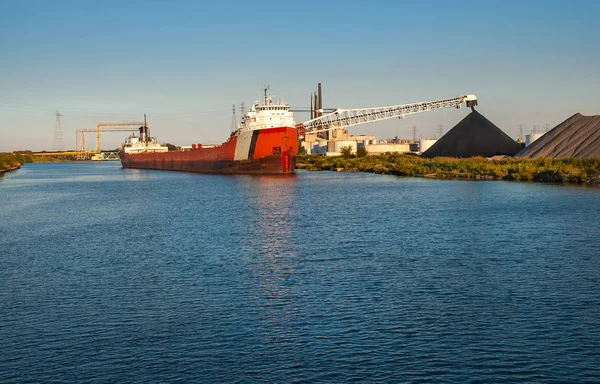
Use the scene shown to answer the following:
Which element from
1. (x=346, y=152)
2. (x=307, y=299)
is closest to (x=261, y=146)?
(x=346, y=152)

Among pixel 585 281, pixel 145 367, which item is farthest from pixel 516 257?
pixel 145 367

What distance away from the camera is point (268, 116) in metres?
68.8

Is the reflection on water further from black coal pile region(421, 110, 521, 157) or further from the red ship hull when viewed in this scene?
black coal pile region(421, 110, 521, 157)

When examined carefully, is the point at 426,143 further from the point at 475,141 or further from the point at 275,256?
the point at 275,256

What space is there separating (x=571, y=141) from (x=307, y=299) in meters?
62.8

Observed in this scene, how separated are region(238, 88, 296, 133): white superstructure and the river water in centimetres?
3806

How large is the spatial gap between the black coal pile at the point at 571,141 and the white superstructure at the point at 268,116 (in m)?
28.1

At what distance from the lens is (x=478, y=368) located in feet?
36.1

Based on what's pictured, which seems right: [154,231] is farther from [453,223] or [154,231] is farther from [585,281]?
[585,281]

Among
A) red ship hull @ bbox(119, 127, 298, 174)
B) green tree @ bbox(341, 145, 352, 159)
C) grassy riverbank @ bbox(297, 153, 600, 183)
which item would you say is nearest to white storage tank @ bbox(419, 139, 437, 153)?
green tree @ bbox(341, 145, 352, 159)

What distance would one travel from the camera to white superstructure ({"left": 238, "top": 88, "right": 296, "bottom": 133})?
225ft

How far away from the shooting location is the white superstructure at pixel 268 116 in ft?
225

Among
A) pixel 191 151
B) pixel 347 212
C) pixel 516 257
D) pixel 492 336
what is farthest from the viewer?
pixel 191 151

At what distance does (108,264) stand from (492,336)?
42.6 ft
